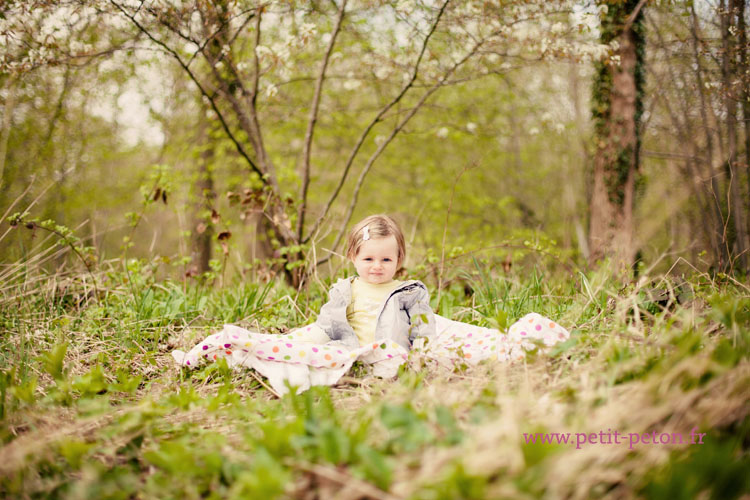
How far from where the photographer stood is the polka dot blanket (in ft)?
7.66

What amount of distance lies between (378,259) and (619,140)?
374 centimetres

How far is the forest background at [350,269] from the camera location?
136cm

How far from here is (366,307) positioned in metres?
2.88

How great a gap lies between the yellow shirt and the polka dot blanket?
0.21 meters

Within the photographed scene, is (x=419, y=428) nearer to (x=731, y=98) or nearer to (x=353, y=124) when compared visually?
(x=731, y=98)

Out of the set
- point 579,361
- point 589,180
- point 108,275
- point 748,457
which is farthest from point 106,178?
point 748,457

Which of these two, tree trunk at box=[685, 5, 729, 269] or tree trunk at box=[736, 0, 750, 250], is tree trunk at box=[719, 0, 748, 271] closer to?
tree trunk at box=[736, 0, 750, 250]

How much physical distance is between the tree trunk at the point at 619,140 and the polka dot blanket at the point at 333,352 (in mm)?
3096

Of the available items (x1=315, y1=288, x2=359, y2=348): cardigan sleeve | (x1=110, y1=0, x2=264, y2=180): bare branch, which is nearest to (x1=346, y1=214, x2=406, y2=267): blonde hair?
(x1=315, y1=288, x2=359, y2=348): cardigan sleeve

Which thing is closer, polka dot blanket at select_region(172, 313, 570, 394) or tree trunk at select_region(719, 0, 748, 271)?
polka dot blanket at select_region(172, 313, 570, 394)

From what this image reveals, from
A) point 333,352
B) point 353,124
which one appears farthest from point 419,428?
point 353,124

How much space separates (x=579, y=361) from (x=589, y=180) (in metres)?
4.07

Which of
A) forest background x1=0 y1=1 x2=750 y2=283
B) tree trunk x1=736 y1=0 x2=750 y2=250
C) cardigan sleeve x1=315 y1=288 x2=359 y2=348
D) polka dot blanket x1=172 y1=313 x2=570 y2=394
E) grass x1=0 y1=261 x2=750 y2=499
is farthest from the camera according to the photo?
forest background x1=0 y1=1 x2=750 y2=283

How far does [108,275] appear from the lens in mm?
4098
